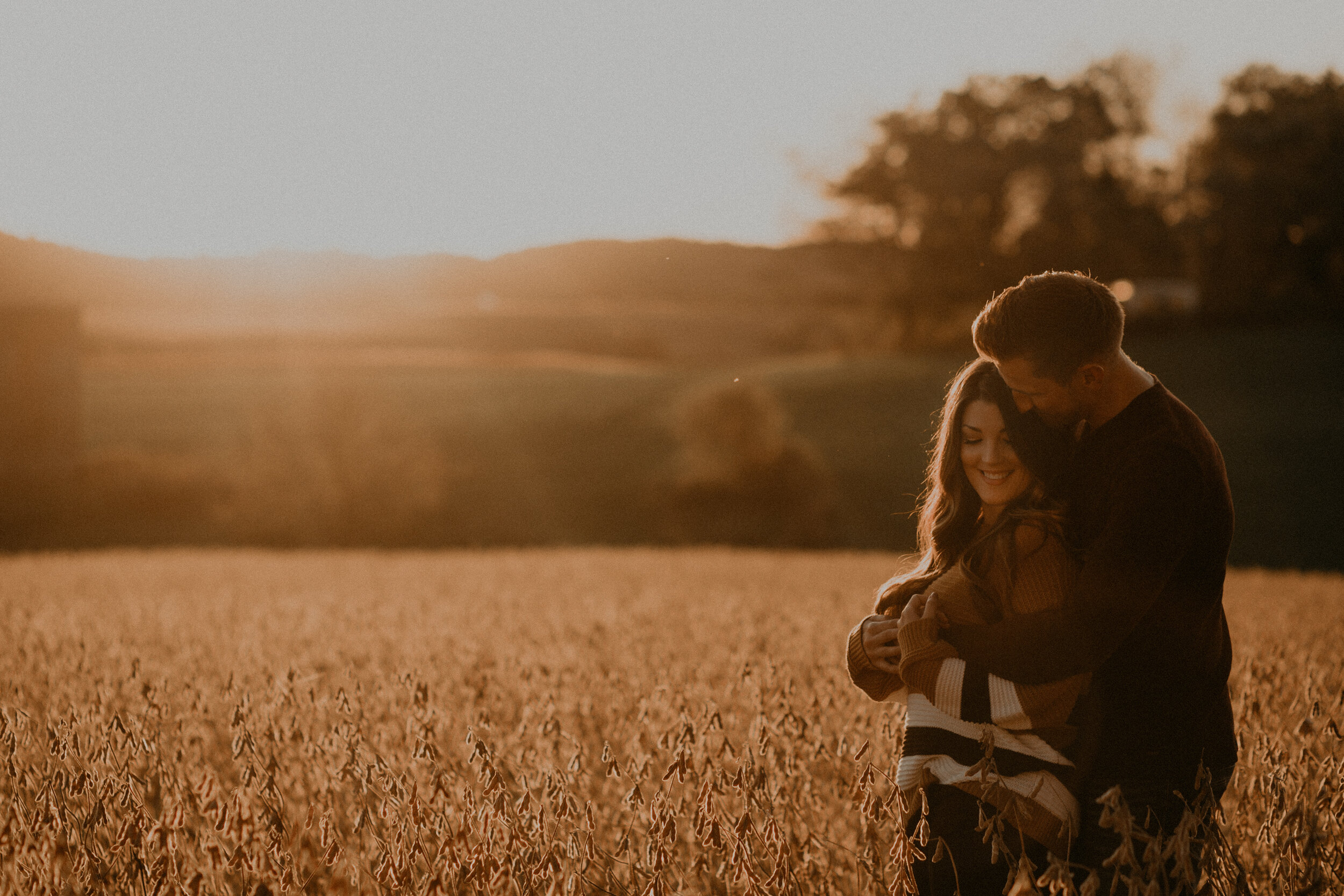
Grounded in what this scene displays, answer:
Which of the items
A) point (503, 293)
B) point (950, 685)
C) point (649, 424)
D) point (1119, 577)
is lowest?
point (649, 424)

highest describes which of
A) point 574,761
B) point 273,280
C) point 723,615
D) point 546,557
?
point 273,280

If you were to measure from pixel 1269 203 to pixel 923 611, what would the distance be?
3746 centimetres

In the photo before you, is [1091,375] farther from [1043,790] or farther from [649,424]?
[649,424]

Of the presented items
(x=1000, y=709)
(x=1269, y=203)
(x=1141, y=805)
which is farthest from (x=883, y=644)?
(x=1269, y=203)

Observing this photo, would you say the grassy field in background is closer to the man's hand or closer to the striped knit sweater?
the man's hand

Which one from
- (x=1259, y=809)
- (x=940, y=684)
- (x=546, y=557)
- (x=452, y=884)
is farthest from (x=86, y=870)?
(x=546, y=557)

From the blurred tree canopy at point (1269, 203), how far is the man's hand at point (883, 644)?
27866mm

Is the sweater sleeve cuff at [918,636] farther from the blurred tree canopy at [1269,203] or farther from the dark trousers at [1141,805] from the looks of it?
the blurred tree canopy at [1269,203]

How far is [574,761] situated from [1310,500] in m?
34.3

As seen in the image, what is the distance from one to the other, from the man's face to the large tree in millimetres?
38058

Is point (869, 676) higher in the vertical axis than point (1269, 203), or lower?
lower

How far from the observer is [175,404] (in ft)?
139

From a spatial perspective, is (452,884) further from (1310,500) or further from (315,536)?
(1310,500)

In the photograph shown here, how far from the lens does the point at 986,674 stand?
7.84 ft
